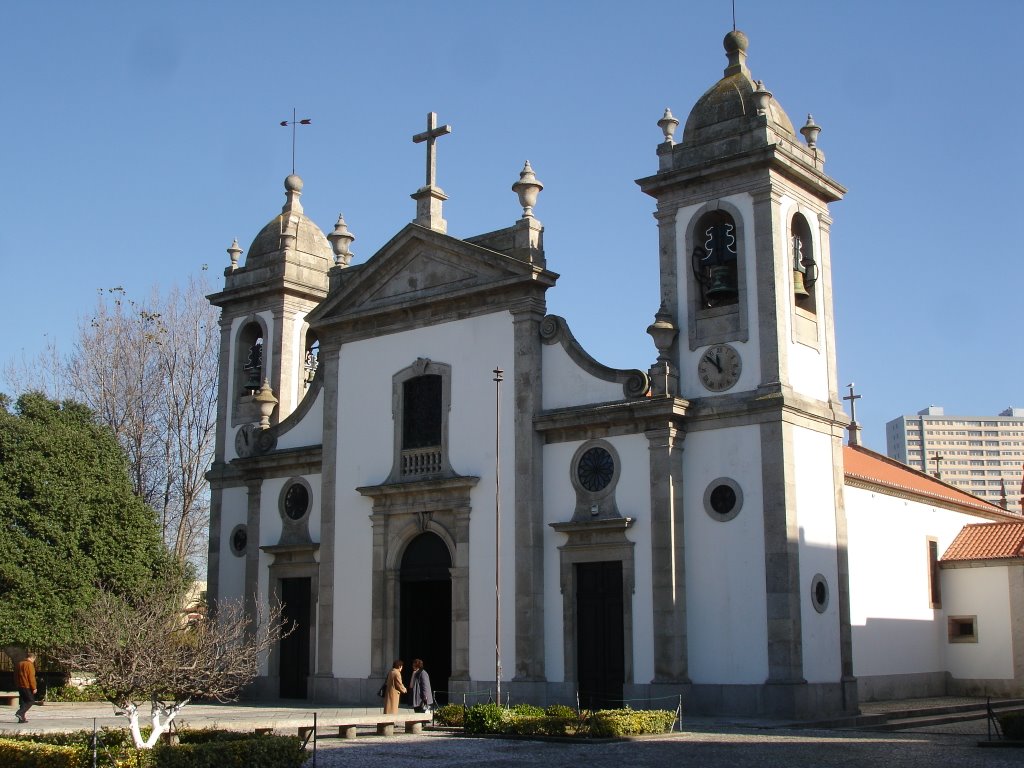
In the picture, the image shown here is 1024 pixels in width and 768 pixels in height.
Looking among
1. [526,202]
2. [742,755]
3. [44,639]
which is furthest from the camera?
[44,639]

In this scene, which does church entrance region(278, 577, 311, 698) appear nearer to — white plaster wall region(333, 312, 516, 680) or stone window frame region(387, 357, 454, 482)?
white plaster wall region(333, 312, 516, 680)

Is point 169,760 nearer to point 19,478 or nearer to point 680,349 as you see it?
point 680,349

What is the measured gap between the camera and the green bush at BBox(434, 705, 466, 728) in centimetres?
2000

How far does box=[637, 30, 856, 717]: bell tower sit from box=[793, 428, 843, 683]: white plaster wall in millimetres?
41

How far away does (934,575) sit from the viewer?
1206 inches

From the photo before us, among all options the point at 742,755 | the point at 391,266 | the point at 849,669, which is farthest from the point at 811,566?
the point at 391,266

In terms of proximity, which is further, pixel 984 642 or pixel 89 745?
pixel 984 642

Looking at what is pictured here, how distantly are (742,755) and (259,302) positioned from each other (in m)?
20.7

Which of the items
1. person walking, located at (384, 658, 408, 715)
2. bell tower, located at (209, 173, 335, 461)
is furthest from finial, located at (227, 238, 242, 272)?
person walking, located at (384, 658, 408, 715)

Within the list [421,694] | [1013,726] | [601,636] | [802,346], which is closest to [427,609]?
[421,694]

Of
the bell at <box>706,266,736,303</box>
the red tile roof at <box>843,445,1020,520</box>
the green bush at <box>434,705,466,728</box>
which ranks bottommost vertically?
the green bush at <box>434,705,466,728</box>

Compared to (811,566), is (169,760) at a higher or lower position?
lower

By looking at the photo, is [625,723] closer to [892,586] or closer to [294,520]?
[892,586]

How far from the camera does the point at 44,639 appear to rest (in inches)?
1097
